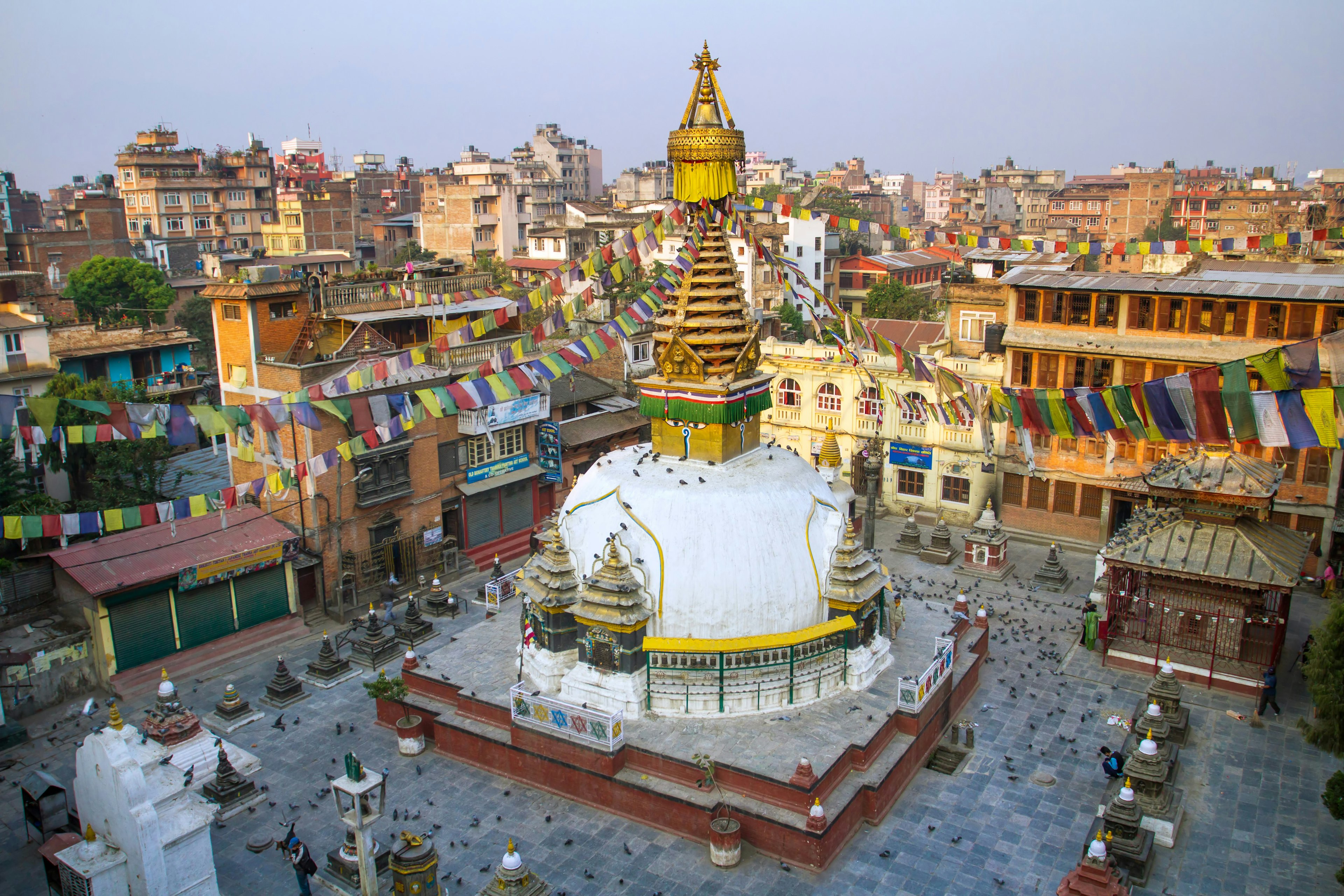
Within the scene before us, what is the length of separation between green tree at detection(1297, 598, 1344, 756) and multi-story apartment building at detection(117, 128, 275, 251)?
217 feet

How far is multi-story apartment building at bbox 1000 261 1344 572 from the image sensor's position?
25312mm

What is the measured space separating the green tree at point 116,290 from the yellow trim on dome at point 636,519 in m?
38.0

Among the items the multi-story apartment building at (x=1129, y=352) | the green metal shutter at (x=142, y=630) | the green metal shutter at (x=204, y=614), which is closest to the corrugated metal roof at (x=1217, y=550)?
the multi-story apartment building at (x=1129, y=352)

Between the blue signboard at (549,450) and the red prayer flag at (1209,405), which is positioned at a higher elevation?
the red prayer flag at (1209,405)

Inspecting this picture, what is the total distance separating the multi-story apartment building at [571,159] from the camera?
376ft

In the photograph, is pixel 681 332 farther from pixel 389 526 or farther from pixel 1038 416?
pixel 389 526

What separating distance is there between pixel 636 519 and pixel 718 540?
1652mm

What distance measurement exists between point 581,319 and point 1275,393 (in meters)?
27.7

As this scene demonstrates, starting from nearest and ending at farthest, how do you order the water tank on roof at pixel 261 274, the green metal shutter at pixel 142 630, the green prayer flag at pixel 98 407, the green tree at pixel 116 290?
the green prayer flag at pixel 98 407, the green metal shutter at pixel 142 630, the water tank on roof at pixel 261 274, the green tree at pixel 116 290

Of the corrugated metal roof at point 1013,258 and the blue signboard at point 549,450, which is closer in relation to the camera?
the blue signboard at point 549,450

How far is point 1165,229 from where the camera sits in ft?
260

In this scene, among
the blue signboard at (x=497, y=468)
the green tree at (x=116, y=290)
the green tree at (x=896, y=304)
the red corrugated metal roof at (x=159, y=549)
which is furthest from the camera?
the green tree at (x=896, y=304)

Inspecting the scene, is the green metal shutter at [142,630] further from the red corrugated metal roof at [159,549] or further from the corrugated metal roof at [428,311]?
the corrugated metal roof at [428,311]

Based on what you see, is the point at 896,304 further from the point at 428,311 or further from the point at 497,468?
the point at 428,311
